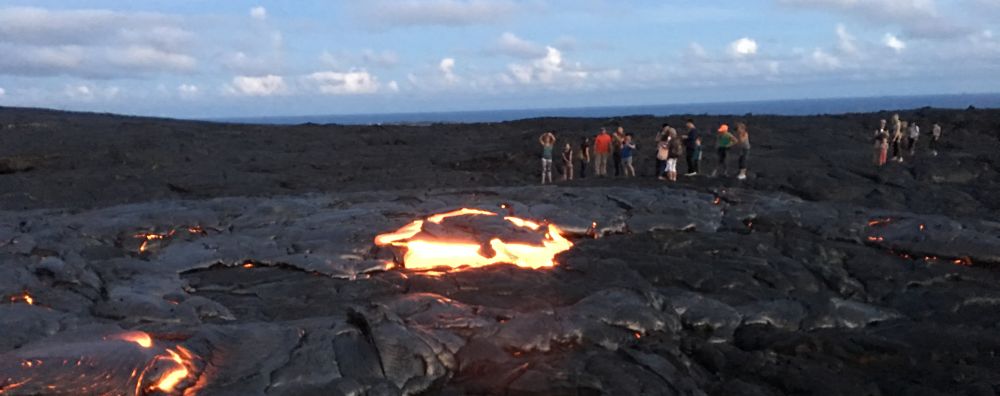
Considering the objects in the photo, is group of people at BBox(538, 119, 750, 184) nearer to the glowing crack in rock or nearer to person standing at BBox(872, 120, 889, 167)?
person standing at BBox(872, 120, 889, 167)

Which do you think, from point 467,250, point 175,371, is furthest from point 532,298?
point 175,371

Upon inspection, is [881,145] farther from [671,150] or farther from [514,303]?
[514,303]

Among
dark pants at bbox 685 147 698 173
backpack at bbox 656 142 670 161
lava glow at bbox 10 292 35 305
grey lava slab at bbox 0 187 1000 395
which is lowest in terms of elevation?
grey lava slab at bbox 0 187 1000 395

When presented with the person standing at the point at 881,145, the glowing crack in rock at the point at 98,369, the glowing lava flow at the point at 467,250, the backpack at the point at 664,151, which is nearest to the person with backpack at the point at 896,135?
the person standing at the point at 881,145

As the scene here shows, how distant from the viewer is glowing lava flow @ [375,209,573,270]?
1328cm

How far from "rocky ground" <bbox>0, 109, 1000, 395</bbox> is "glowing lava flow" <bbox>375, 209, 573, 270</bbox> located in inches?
13.4

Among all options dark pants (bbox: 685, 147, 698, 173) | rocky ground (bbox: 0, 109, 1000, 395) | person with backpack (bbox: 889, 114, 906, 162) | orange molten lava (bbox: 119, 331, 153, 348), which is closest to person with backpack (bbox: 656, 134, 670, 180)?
dark pants (bbox: 685, 147, 698, 173)

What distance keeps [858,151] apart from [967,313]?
85.7 ft

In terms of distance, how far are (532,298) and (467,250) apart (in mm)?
2546

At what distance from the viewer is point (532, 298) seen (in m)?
11.6

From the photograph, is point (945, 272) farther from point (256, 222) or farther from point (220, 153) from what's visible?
point (220, 153)

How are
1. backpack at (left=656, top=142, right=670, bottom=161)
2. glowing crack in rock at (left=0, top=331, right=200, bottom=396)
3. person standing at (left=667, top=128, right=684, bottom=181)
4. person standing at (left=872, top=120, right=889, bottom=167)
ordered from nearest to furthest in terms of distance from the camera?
glowing crack in rock at (left=0, top=331, right=200, bottom=396)
person standing at (left=667, top=128, right=684, bottom=181)
backpack at (left=656, top=142, right=670, bottom=161)
person standing at (left=872, top=120, right=889, bottom=167)

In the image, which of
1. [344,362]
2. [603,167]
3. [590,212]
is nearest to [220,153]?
[603,167]

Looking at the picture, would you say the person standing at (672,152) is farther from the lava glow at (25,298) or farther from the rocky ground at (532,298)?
the lava glow at (25,298)
